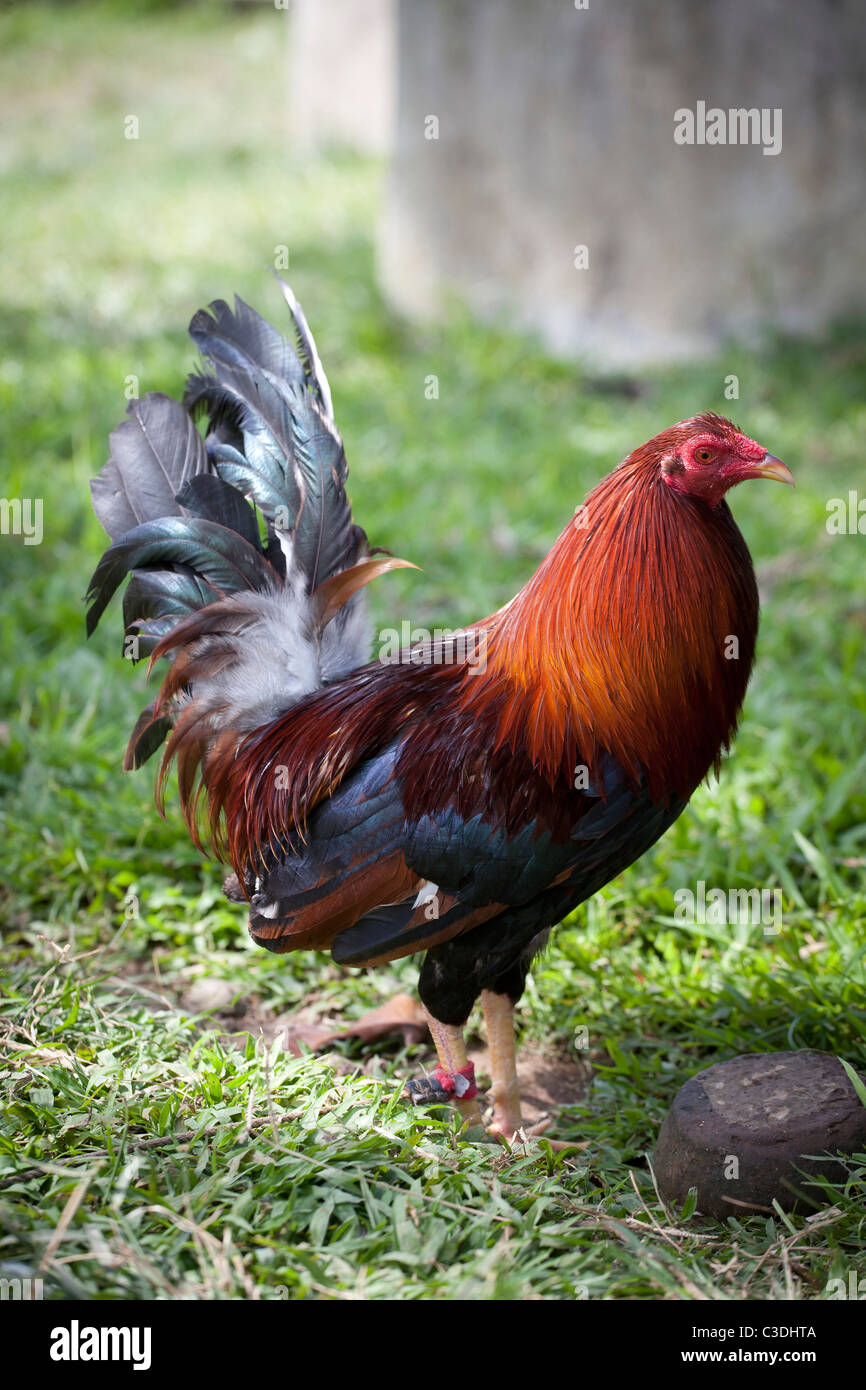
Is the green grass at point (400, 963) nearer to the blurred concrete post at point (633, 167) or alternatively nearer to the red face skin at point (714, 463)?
the blurred concrete post at point (633, 167)

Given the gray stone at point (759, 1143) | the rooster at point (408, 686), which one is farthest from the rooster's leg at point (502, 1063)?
the gray stone at point (759, 1143)

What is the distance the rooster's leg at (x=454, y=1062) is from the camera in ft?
9.94

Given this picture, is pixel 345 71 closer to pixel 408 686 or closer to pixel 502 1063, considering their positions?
pixel 408 686

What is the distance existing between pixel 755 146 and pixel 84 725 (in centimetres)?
598

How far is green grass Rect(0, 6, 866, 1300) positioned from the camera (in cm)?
243

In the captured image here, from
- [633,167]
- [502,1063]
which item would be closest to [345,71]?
[633,167]

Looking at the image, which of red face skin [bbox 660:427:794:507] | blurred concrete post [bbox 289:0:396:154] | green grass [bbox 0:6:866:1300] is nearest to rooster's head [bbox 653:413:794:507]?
red face skin [bbox 660:427:794:507]

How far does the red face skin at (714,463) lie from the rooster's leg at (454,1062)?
1.48 meters

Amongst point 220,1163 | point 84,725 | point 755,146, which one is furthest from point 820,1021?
point 755,146

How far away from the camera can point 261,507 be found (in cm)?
311

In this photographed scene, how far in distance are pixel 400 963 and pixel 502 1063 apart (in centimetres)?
72

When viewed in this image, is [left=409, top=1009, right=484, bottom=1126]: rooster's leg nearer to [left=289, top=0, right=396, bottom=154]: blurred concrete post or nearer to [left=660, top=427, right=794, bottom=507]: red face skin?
[left=660, top=427, right=794, bottom=507]: red face skin

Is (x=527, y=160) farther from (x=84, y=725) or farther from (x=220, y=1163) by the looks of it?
(x=220, y=1163)
